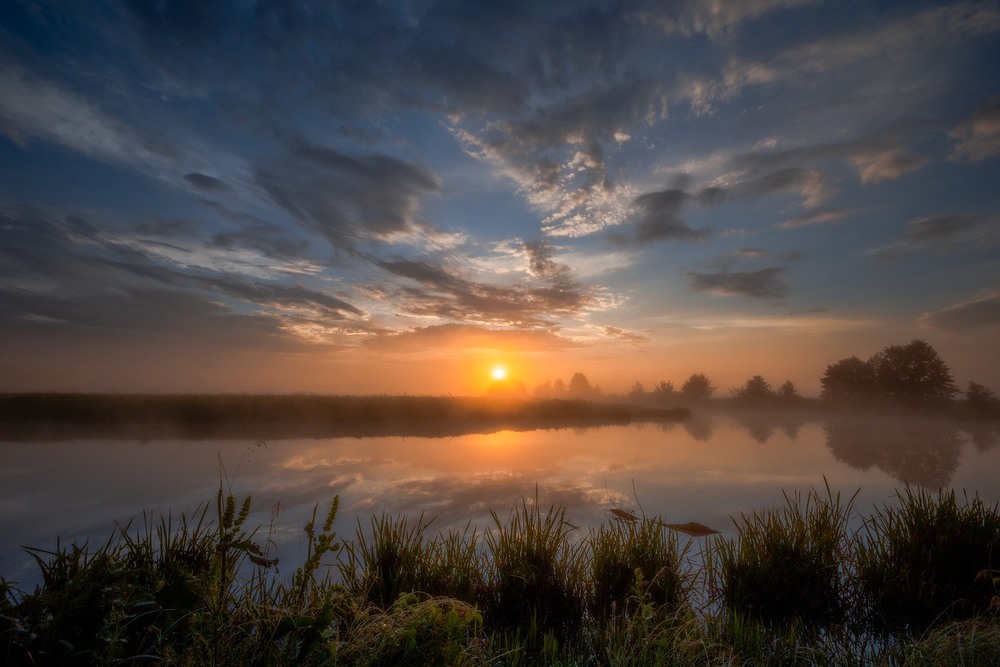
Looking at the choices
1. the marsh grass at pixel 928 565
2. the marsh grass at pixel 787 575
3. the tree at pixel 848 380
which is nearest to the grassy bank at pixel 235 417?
the marsh grass at pixel 787 575

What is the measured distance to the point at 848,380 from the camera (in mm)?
43094

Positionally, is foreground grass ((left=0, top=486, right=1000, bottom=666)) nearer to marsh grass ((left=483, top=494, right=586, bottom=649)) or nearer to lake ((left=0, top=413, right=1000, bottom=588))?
marsh grass ((left=483, top=494, right=586, bottom=649))

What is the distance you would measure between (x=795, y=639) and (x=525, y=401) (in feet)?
99.3

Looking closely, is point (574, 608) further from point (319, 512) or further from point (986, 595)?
point (319, 512)

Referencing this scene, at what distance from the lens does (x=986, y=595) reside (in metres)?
4.00

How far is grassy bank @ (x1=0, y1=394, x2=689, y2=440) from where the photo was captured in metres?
17.5

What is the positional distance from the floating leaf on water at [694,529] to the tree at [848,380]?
1875 inches

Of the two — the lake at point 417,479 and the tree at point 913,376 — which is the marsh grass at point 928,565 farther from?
the tree at point 913,376

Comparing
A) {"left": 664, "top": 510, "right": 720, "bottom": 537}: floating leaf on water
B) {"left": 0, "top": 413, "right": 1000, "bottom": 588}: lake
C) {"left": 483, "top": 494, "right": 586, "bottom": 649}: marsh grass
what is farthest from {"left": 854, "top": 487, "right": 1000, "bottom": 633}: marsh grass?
{"left": 483, "top": 494, "right": 586, "bottom": 649}: marsh grass

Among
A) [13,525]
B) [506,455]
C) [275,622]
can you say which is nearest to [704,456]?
[506,455]

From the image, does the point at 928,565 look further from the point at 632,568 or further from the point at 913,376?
the point at 913,376

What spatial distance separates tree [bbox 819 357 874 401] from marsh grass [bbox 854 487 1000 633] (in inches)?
1884

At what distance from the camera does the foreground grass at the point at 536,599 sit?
2.34 metres

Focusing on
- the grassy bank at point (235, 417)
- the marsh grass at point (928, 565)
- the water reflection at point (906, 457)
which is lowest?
the water reflection at point (906, 457)
